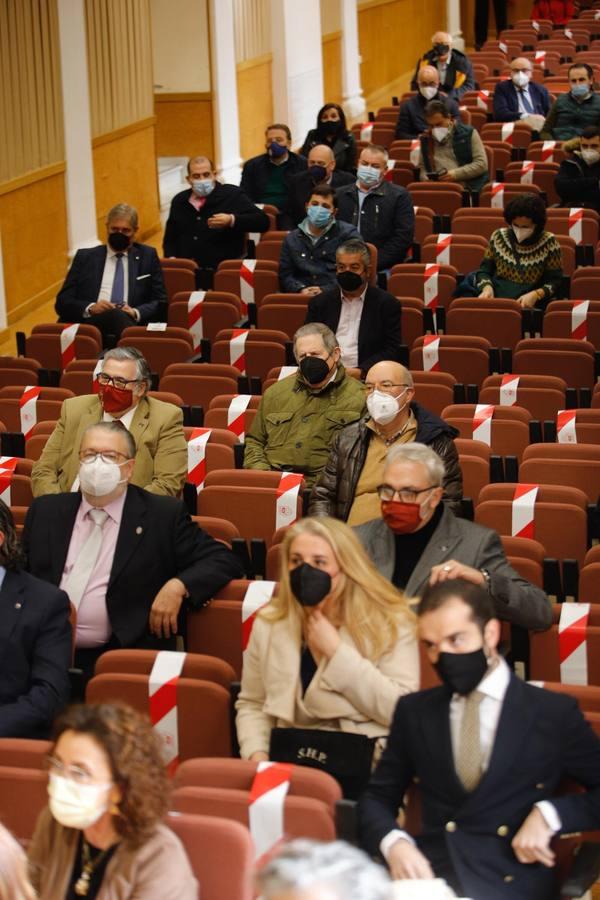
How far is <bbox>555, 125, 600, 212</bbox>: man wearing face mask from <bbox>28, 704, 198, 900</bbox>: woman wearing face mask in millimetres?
7057

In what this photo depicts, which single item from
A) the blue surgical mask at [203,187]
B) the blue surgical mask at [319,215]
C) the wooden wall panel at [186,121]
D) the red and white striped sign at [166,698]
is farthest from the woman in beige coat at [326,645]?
the wooden wall panel at [186,121]

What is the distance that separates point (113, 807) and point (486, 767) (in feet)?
2.51

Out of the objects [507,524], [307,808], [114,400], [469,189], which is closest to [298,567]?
[307,808]

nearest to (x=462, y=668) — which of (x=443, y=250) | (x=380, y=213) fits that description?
(x=443, y=250)

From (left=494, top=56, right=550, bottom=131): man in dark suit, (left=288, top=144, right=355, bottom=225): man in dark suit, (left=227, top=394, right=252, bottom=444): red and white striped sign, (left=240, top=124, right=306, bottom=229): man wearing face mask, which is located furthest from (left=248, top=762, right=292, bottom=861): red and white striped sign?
(left=494, top=56, right=550, bottom=131): man in dark suit

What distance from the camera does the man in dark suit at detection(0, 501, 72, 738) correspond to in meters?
3.81

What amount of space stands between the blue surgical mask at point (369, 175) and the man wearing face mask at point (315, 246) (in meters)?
0.71

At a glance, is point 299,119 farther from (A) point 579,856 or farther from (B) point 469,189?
(A) point 579,856

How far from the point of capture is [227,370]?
6547 millimetres

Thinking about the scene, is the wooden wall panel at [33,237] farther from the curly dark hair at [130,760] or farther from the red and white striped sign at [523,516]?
the curly dark hair at [130,760]

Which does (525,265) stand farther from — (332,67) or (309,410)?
(332,67)

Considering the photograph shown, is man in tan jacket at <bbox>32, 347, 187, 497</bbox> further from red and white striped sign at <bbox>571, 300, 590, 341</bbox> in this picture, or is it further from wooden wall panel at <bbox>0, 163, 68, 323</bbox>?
wooden wall panel at <bbox>0, 163, 68, 323</bbox>

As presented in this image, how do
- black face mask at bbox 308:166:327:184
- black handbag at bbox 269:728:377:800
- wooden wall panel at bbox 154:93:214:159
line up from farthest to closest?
1. wooden wall panel at bbox 154:93:214:159
2. black face mask at bbox 308:166:327:184
3. black handbag at bbox 269:728:377:800

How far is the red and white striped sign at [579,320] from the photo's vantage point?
7.00m
